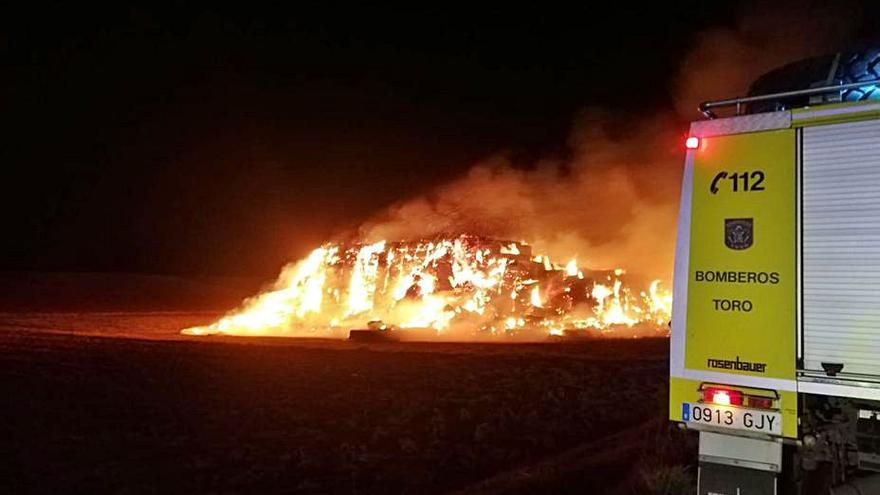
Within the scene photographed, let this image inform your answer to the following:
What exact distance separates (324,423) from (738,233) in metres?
6.79

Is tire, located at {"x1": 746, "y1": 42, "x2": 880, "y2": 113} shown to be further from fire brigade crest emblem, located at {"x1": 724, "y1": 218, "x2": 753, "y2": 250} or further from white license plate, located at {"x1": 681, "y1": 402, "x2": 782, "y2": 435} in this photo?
white license plate, located at {"x1": 681, "y1": 402, "x2": 782, "y2": 435}

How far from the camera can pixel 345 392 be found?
12.4 m

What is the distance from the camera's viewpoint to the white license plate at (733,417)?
4.30m

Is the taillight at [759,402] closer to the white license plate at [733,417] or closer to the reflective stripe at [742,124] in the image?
the white license plate at [733,417]

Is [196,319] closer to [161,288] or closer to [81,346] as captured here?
[81,346]

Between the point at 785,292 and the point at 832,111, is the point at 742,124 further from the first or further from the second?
the point at 785,292

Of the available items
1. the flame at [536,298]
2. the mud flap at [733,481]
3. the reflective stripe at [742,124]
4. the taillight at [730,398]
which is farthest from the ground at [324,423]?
the flame at [536,298]

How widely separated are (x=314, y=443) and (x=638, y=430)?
13.5 ft

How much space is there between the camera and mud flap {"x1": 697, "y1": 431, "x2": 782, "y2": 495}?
4355 mm

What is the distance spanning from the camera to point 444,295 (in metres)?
29.0

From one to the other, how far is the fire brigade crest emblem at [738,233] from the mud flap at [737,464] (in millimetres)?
1187

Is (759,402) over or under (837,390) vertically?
under

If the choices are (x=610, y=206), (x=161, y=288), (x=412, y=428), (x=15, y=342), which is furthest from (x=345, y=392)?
(x=161, y=288)

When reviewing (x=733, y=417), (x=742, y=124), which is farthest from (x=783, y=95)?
(x=733, y=417)
